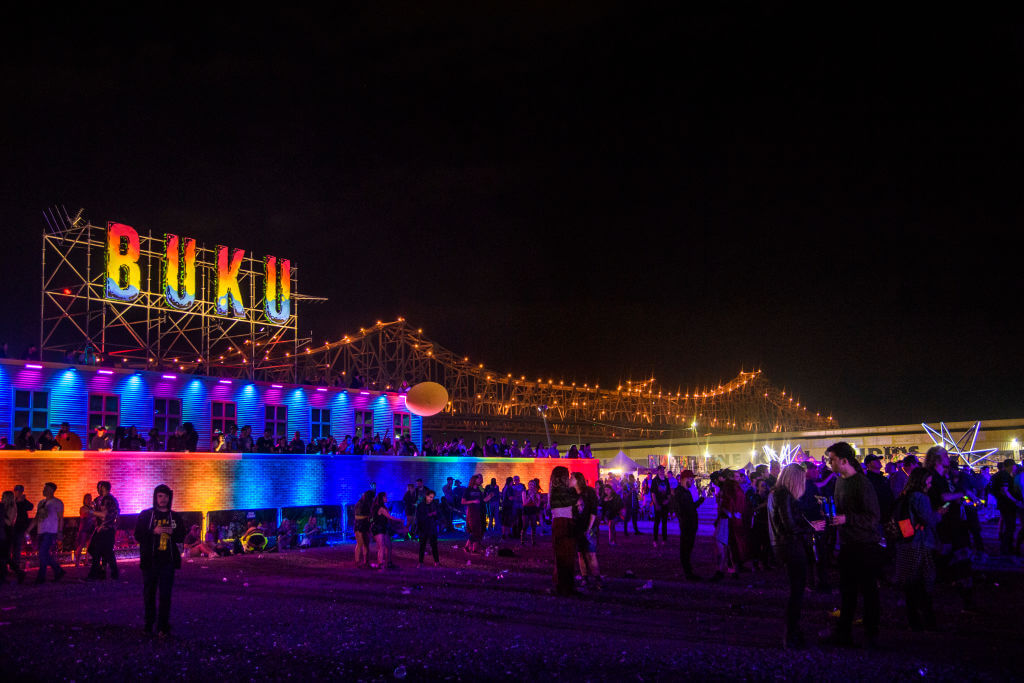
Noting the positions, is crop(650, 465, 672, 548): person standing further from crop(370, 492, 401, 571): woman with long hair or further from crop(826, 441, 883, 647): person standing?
crop(826, 441, 883, 647): person standing

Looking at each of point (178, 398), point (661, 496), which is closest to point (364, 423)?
point (178, 398)

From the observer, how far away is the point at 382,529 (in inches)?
610

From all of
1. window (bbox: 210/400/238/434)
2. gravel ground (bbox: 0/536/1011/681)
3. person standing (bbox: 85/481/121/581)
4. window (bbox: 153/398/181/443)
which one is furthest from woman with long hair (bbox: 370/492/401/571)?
window (bbox: 210/400/238/434)

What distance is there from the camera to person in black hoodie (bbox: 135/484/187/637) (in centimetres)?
895

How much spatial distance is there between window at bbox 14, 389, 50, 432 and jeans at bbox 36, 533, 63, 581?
7.58 meters

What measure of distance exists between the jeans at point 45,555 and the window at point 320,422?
13.4 meters

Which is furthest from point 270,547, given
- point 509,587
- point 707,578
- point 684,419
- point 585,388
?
point 684,419

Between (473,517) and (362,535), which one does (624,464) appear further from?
(362,535)

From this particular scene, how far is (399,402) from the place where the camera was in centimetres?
3092

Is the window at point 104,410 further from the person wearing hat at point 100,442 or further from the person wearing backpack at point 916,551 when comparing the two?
the person wearing backpack at point 916,551

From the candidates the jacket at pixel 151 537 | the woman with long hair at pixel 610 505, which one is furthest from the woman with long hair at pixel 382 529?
the jacket at pixel 151 537

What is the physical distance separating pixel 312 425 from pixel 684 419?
113377 millimetres

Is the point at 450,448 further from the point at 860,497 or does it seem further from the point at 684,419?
the point at 684,419

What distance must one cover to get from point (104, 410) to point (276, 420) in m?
5.68
